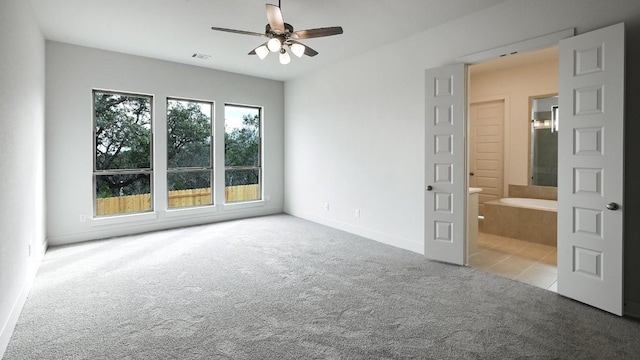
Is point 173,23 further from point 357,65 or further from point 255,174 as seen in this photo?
point 255,174

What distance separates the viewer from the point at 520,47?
3.37 m

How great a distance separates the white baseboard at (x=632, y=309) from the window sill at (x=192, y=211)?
5.85 meters

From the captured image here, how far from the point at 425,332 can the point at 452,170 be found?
79.5 inches

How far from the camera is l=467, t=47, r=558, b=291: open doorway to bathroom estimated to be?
15.8 feet

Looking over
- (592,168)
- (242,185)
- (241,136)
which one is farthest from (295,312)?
(241,136)

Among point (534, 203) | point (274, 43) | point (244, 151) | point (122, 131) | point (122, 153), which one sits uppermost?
point (274, 43)

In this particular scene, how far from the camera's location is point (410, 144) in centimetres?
452

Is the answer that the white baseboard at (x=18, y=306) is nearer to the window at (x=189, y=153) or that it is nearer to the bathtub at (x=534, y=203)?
the window at (x=189, y=153)

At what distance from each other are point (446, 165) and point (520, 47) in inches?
55.1

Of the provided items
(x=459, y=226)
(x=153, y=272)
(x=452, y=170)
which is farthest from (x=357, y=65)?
(x=153, y=272)

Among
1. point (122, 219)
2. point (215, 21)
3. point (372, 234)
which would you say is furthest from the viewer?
point (122, 219)

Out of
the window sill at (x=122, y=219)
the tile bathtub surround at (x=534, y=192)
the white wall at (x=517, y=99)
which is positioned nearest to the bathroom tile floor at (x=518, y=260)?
the tile bathtub surround at (x=534, y=192)

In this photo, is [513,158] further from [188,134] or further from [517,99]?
[188,134]

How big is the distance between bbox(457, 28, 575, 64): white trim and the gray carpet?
7.76ft
